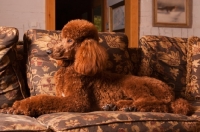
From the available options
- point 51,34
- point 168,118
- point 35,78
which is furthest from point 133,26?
point 168,118

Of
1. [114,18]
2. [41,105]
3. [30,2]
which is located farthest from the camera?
[114,18]

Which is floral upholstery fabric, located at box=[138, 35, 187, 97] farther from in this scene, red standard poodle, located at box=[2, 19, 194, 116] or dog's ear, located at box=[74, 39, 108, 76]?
dog's ear, located at box=[74, 39, 108, 76]

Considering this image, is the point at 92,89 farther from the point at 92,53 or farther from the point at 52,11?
the point at 52,11

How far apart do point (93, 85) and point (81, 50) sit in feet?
0.70

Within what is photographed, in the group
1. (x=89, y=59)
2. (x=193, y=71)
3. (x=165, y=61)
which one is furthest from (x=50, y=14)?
(x=89, y=59)

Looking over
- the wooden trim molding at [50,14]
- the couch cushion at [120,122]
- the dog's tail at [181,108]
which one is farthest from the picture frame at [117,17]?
the couch cushion at [120,122]

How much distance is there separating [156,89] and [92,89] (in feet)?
1.17

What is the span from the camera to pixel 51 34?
2201 millimetres

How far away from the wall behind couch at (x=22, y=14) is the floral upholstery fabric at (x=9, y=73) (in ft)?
3.65

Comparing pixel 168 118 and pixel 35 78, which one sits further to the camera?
pixel 35 78

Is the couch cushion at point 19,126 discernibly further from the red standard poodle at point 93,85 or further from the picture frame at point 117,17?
the picture frame at point 117,17

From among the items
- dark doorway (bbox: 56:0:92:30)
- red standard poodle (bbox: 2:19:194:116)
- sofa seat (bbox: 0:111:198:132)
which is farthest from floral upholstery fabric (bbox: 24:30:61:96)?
dark doorway (bbox: 56:0:92:30)

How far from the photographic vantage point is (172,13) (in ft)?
11.6

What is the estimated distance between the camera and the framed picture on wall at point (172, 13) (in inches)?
137
